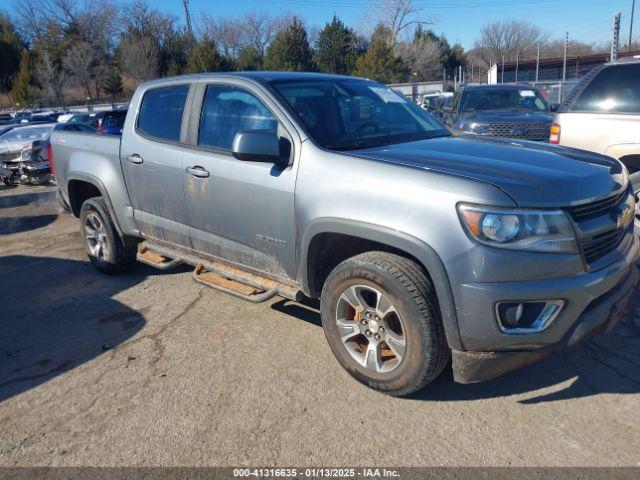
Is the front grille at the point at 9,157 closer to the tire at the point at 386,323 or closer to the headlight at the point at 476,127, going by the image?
the headlight at the point at 476,127

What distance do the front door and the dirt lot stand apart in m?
0.67

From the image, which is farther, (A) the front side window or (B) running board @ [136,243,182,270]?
(B) running board @ [136,243,182,270]

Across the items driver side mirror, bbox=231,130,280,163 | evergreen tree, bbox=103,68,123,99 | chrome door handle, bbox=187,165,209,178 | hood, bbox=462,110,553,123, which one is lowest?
hood, bbox=462,110,553,123

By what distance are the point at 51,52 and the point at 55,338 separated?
60526 mm

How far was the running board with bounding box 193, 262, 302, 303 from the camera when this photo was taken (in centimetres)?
373

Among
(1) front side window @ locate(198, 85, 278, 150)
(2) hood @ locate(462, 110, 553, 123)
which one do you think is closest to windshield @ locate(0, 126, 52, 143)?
(2) hood @ locate(462, 110, 553, 123)

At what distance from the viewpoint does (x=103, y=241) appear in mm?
5551

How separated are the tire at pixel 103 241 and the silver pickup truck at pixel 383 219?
716mm

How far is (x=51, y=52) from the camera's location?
55.5m

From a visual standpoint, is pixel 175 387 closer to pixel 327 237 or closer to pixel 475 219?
pixel 327 237

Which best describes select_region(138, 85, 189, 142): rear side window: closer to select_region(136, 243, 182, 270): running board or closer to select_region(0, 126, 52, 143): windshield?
select_region(136, 243, 182, 270): running board

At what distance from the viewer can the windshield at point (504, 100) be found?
31.6 ft

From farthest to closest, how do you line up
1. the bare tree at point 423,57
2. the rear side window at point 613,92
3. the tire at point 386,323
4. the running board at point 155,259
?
the bare tree at point 423,57 < the rear side window at point 613,92 < the running board at point 155,259 < the tire at point 386,323

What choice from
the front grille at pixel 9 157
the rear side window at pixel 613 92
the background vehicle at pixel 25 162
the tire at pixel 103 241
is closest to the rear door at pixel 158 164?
the tire at pixel 103 241
